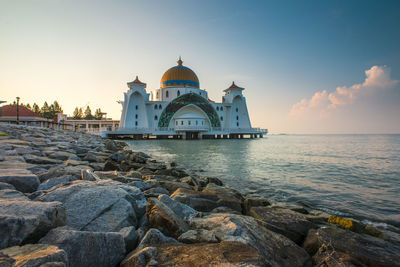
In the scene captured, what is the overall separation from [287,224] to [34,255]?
297cm

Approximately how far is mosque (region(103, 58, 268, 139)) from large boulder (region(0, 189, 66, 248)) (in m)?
40.0

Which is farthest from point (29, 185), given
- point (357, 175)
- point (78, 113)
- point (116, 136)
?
point (78, 113)

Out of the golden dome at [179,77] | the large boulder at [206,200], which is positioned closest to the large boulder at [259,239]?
the large boulder at [206,200]

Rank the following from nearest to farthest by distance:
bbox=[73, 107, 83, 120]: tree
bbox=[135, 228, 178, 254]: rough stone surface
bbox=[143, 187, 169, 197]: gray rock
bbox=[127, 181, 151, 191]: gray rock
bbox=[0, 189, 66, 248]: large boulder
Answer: bbox=[0, 189, 66, 248]: large boulder, bbox=[135, 228, 178, 254]: rough stone surface, bbox=[143, 187, 169, 197]: gray rock, bbox=[127, 181, 151, 191]: gray rock, bbox=[73, 107, 83, 120]: tree

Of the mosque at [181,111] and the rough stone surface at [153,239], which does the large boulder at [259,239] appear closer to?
the rough stone surface at [153,239]

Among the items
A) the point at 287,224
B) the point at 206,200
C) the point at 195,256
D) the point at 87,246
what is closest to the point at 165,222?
the point at 195,256

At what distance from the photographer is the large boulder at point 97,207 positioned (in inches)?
90.2

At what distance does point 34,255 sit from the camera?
1312 mm

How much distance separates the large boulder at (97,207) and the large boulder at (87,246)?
0.47m

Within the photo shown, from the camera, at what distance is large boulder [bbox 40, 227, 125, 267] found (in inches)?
64.2

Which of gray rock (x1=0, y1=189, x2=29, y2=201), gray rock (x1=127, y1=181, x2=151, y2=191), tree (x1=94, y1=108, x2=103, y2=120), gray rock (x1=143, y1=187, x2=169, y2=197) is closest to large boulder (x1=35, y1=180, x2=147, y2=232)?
gray rock (x1=0, y1=189, x2=29, y2=201)

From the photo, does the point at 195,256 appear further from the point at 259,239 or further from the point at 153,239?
the point at 259,239

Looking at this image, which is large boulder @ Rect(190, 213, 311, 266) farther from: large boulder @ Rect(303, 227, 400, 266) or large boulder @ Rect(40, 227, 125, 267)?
large boulder @ Rect(40, 227, 125, 267)

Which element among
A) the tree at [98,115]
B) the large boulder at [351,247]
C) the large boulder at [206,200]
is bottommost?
the large boulder at [351,247]
